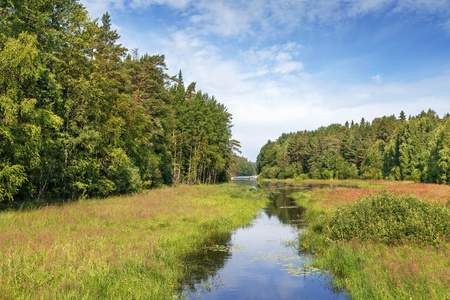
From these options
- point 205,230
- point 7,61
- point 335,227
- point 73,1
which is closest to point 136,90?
point 73,1

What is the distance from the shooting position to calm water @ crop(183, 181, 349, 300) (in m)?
9.60

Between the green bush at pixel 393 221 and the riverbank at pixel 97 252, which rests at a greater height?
the green bush at pixel 393 221

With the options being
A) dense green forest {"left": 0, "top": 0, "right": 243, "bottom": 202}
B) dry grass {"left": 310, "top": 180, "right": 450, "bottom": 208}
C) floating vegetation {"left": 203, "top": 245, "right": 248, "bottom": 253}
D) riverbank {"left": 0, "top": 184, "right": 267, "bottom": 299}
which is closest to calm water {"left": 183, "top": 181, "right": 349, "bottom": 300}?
floating vegetation {"left": 203, "top": 245, "right": 248, "bottom": 253}

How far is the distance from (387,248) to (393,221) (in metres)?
1.77

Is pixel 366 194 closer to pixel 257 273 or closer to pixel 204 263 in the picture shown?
pixel 257 273

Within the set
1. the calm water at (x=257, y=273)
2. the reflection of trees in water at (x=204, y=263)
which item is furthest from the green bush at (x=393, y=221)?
the reflection of trees in water at (x=204, y=263)

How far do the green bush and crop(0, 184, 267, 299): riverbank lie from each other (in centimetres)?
766

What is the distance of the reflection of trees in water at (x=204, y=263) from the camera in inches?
417

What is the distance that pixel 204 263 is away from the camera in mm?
12359

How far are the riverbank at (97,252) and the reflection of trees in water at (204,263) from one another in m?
0.16

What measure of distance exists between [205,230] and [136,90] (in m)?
27.4

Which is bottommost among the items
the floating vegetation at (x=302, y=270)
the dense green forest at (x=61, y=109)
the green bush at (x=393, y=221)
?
the floating vegetation at (x=302, y=270)

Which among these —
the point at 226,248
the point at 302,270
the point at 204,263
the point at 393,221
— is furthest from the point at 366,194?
the point at 204,263

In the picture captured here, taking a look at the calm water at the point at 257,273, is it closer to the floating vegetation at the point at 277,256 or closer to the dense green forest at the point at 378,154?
the floating vegetation at the point at 277,256
